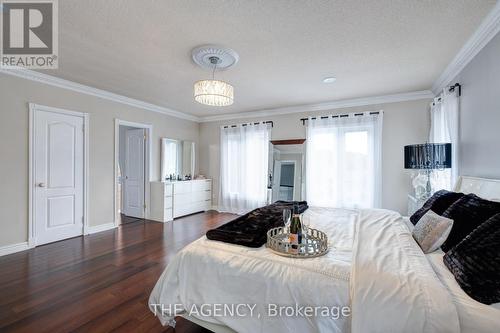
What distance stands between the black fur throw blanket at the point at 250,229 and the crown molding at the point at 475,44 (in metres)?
2.53

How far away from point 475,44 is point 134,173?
5955 millimetres

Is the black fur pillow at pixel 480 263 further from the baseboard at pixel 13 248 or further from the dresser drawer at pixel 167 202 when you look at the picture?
the baseboard at pixel 13 248

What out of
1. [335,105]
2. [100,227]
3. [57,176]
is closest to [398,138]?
[335,105]

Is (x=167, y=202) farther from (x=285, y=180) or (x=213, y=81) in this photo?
(x=213, y=81)

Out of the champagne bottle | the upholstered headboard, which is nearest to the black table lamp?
the upholstered headboard

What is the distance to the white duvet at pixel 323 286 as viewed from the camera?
1024mm

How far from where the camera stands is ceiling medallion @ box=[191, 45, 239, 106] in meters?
2.50

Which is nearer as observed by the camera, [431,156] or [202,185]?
[431,156]

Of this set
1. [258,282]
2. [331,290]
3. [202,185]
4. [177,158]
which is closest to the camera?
[331,290]

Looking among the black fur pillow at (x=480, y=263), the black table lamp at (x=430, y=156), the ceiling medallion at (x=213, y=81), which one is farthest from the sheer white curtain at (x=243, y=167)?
the black fur pillow at (x=480, y=263)

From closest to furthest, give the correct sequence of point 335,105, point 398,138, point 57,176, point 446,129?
point 446,129, point 57,176, point 398,138, point 335,105

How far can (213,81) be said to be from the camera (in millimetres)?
2502

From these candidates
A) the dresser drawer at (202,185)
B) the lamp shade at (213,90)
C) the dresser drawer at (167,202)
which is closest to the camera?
the lamp shade at (213,90)

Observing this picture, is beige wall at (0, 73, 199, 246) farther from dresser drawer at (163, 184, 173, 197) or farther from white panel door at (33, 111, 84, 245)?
dresser drawer at (163, 184, 173, 197)
